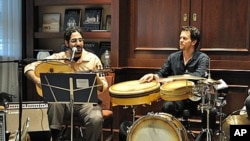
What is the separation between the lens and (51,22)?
15.1 ft

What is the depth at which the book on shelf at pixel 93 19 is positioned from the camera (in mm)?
4363

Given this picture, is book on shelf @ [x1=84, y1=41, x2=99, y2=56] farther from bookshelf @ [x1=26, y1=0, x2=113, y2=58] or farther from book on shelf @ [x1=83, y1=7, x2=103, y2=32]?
book on shelf @ [x1=83, y1=7, x2=103, y2=32]

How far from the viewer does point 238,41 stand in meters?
3.94

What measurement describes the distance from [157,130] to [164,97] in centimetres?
26

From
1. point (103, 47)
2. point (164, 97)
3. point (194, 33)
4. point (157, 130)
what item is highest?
point (194, 33)

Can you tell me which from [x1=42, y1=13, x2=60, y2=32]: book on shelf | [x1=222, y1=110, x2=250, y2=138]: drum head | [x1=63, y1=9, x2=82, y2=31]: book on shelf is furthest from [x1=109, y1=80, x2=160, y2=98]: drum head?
[x1=42, y1=13, x2=60, y2=32]: book on shelf

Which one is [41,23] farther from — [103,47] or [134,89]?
[134,89]

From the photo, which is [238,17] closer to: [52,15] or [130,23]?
[130,23]

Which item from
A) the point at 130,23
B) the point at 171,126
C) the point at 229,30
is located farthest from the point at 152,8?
the point at 171,126

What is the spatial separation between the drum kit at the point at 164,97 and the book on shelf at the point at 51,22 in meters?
1.66

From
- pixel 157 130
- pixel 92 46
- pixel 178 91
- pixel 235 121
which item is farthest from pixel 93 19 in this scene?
pixel 235 121

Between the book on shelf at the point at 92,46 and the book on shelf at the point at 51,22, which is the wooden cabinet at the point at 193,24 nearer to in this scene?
the book on shelf at the point at 92,46

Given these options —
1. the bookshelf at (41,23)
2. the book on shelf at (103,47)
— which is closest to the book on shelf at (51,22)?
the bookshelf at (41,23)

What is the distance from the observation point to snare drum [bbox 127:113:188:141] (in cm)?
304
